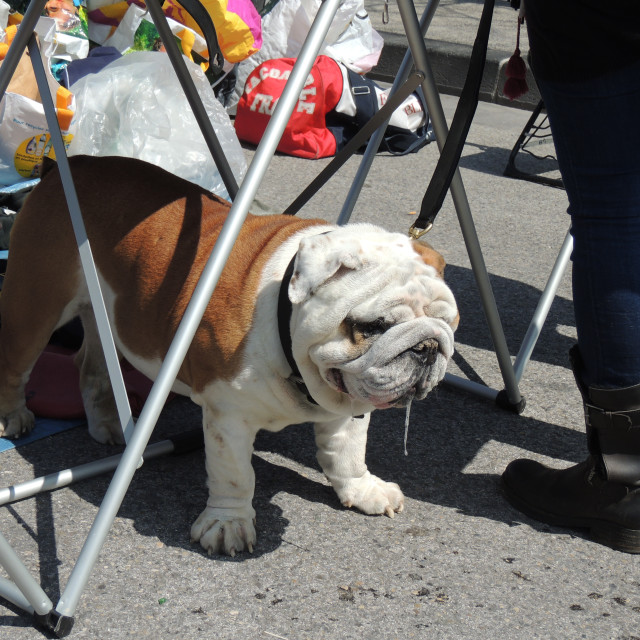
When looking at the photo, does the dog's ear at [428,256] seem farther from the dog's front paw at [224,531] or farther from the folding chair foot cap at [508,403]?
the folding chair foot cap at [508,403]

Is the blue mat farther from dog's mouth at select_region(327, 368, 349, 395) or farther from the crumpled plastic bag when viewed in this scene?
the crumpled plastic bag

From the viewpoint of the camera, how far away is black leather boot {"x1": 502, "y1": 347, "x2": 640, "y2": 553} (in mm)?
2326

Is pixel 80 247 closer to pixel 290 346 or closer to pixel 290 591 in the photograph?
pixel 290 346

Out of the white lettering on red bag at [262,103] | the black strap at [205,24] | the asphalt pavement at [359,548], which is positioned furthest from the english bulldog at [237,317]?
the white lettering on red bag at [262,103]

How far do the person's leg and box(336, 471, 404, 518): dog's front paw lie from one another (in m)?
0.42

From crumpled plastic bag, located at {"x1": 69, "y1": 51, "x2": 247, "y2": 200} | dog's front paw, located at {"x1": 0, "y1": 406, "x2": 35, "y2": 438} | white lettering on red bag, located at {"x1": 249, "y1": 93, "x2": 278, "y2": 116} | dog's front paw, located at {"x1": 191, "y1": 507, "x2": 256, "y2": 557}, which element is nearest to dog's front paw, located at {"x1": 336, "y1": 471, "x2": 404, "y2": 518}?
dog's front paw, located at {"x1": 191, "y1": 507, "x2": 256, "y2": 557}

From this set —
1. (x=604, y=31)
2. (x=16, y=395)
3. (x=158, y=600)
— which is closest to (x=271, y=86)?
(x=16, y=395)

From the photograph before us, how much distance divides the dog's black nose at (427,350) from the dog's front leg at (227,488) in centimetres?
53

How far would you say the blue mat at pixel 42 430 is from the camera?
2.70 meters

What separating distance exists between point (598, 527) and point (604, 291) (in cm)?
70

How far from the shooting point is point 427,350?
6.47ft

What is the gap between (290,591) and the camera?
215 centimetres

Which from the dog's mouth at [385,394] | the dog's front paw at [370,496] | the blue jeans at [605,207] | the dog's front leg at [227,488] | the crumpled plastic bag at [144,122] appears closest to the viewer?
the dog's mouth at [385,394]

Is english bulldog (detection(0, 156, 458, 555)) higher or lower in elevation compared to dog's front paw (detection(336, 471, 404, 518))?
higher
